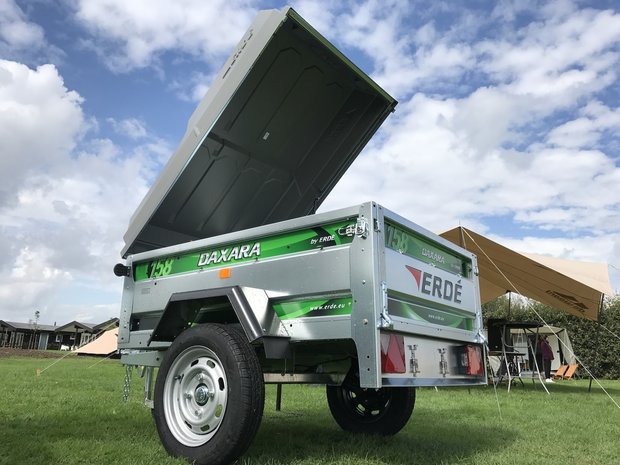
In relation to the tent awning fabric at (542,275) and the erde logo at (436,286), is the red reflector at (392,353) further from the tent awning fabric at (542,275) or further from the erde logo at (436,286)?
the tent awning fabric at (542,275)

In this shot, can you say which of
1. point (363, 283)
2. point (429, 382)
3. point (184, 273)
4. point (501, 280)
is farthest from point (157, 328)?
point (501, 280)

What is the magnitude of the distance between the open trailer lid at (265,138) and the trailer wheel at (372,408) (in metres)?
1.89

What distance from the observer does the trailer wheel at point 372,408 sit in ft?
14.4

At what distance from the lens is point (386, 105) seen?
486 cm

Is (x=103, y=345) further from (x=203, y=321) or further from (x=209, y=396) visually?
(x=209, y=396)

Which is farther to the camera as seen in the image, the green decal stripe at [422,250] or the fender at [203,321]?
the green decal stripe at [422,250]

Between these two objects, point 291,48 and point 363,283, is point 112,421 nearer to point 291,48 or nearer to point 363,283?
point 363,283

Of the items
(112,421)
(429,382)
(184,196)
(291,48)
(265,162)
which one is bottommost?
(112,421)

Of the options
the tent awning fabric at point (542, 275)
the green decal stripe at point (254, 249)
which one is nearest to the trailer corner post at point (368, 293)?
the green decal stripe at point (254, 249)

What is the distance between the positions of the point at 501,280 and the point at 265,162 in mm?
8306

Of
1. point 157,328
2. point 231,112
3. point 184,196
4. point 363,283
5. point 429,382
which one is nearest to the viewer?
point 363,283

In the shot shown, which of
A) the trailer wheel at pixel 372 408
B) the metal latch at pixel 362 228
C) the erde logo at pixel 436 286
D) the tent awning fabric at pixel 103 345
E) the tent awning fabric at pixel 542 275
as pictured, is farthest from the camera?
the tent awning fabric at pixel 103 345

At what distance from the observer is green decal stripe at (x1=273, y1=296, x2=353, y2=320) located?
2965 millimetres

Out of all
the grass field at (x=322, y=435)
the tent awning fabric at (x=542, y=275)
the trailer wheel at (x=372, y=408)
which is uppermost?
the tent awning fabric at (x=542, y=275)
